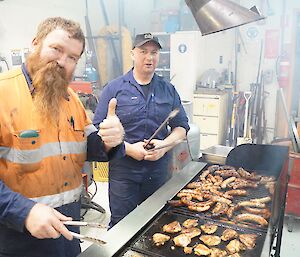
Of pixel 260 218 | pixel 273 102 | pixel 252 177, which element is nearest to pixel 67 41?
pixel 260 218

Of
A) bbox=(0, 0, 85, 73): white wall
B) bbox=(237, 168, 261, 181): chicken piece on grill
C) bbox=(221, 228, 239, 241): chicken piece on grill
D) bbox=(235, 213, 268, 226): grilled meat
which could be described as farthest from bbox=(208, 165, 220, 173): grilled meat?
bbox=(0, 0, 85, 73): white wall

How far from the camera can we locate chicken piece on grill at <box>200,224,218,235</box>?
1364 millimetres

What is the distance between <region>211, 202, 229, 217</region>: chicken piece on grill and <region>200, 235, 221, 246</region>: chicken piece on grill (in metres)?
0.18

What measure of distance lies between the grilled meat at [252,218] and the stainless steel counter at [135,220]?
0.35 m

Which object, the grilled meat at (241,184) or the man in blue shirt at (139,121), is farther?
the man in blue shirt at (139,121)

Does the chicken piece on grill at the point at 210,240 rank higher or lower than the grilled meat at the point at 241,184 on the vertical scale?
lower

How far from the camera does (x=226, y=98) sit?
5277mm

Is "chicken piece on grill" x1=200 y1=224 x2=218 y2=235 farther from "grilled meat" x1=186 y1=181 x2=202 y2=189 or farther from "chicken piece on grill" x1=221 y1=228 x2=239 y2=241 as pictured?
"grilled meat" x1=186 y1=181 x2=202 y2=189

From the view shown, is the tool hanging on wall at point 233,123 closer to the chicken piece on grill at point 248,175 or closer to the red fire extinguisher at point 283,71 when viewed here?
the red fire extinguisher at point 283,71

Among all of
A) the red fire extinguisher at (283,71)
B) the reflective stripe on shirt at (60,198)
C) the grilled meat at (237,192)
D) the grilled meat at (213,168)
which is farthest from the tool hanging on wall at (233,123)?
the reflective stripe on shirt at (60,198)

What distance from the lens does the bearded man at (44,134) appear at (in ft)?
3.93

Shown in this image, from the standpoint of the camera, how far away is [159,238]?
1.27 meters

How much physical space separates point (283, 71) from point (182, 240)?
4026 mm

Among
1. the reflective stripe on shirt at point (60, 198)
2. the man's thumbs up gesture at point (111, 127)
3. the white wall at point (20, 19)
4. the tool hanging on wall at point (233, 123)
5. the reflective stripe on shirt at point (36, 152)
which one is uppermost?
the white wall at point (20, 19)
